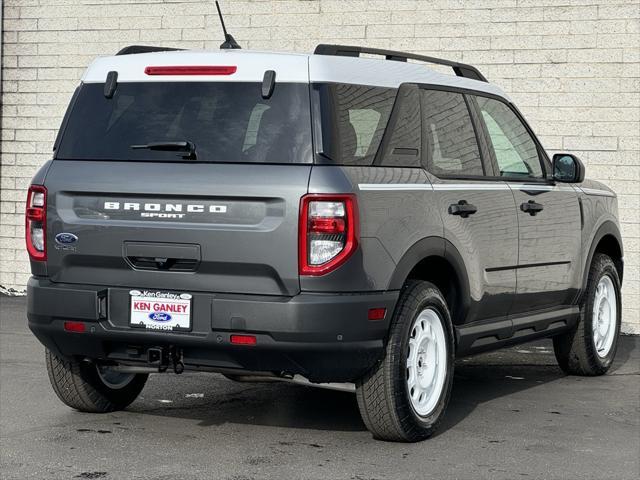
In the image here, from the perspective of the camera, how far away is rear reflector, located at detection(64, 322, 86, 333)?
6199 mm

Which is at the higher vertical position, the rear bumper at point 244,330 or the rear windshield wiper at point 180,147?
the rear windshield wiper at point 180,147

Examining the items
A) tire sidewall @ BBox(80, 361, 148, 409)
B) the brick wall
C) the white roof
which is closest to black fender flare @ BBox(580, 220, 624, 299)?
the white roof

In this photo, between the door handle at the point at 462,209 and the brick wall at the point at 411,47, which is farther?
the brick wall at the point at 411,47

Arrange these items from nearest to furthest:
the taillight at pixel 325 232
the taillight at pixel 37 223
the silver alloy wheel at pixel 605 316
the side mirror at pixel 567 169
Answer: the taillight at pixel 325 232, the taillight at pixel 37 223, the side mirror at pixel 567 169, the silver alloy wheel at pixel 605 316

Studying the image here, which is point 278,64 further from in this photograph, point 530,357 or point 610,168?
point 610,168

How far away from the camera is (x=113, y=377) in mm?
7133

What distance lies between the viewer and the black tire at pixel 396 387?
6195mm

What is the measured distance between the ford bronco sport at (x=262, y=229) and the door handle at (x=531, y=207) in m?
0.63

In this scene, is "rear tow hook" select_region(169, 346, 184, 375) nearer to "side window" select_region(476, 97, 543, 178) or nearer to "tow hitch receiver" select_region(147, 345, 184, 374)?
"tow hitch receiver" select_region(147, 345, 184, 374)

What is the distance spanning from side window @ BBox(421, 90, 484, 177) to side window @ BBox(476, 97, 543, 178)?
280mm

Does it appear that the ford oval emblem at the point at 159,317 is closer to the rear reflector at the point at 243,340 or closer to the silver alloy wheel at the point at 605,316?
the rear reflector at the point at 243,340

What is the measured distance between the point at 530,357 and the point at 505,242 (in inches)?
111

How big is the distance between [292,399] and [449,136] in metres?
1.89

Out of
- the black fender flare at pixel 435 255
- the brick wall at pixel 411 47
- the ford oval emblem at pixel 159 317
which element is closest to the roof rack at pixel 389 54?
the black fender flare at pixel 435 255
